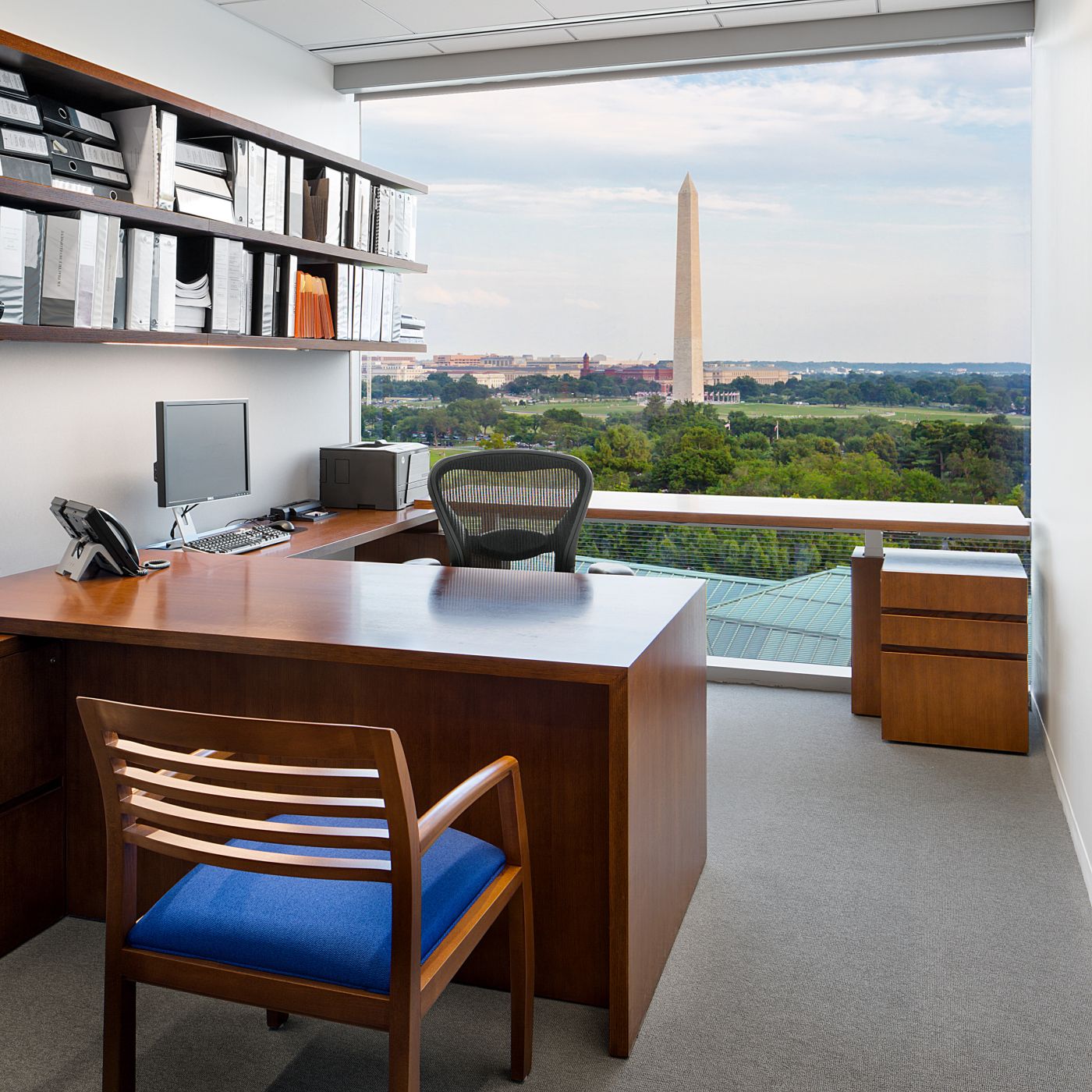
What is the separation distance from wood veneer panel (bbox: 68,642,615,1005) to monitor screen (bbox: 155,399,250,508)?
107cm

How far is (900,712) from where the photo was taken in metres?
3.49

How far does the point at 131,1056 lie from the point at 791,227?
3955 mm

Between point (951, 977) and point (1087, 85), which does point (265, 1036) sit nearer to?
point (951, 977)

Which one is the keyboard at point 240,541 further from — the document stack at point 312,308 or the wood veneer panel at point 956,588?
the wood veneer panel at point 956,588

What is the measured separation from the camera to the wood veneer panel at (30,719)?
2150mm

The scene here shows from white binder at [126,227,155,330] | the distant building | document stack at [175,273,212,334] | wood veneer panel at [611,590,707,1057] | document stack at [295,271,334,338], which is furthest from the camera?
the distant building

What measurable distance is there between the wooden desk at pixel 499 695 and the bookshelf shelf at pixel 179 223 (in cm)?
95

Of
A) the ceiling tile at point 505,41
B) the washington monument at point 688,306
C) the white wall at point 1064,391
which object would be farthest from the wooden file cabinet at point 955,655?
the ceiling tile at point 505,41

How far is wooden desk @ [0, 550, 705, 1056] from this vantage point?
6.02 feet

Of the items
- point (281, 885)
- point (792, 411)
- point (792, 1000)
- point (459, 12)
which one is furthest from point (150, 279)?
point (792, 411)

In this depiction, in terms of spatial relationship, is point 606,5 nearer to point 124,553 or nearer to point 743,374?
point 743,374

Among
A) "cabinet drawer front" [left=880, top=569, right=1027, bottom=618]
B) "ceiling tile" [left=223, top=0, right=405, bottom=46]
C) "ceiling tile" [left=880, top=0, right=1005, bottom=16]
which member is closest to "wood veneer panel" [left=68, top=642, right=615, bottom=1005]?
"cabinet drawer front" [left=880, top=569, right=1027, bottom=618]

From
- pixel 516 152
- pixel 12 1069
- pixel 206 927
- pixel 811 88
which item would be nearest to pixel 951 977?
pixel 206 927

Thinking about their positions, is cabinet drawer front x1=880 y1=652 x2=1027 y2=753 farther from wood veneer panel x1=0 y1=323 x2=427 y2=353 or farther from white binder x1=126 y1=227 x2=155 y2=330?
white binder x1=126 y1=227 x2=155 y2=330
